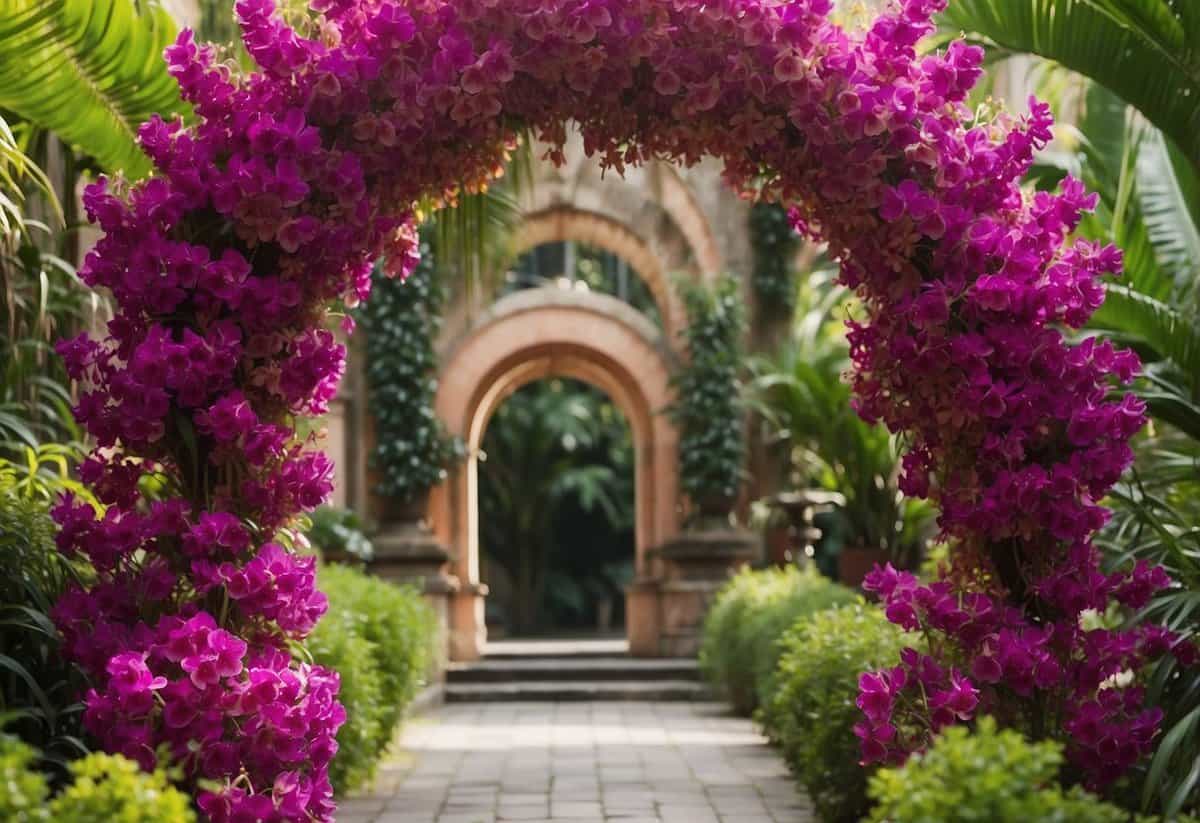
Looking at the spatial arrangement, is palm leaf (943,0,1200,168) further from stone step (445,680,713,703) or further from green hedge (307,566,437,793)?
stone step (445,680,713,703)

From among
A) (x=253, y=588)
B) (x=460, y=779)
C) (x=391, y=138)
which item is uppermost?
(x=391, y=138)

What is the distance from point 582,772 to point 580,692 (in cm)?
588

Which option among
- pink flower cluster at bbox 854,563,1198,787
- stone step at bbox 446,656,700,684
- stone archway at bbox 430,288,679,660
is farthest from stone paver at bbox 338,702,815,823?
stone archway at bbox 430,288,679,660

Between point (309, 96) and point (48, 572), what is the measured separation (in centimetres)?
159

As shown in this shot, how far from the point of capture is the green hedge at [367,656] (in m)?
7.58

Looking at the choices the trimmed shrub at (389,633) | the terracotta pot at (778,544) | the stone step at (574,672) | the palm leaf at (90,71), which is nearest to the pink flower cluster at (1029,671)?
the palm leaf at (90,71)

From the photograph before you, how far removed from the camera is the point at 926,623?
528cm

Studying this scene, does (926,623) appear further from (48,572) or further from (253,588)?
(48,572)

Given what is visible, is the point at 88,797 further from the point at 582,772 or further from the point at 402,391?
the point at 402,391

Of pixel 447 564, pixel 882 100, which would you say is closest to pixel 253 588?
pixel 882 100

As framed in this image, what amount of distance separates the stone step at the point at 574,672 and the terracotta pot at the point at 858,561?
3021mm

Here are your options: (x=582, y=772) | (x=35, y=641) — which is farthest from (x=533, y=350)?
(x=35, y=641)

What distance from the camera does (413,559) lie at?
632 inches

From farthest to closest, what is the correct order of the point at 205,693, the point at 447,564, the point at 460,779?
1. the point at 447,564
2. the point at 460,779
3. the point at 205,693
